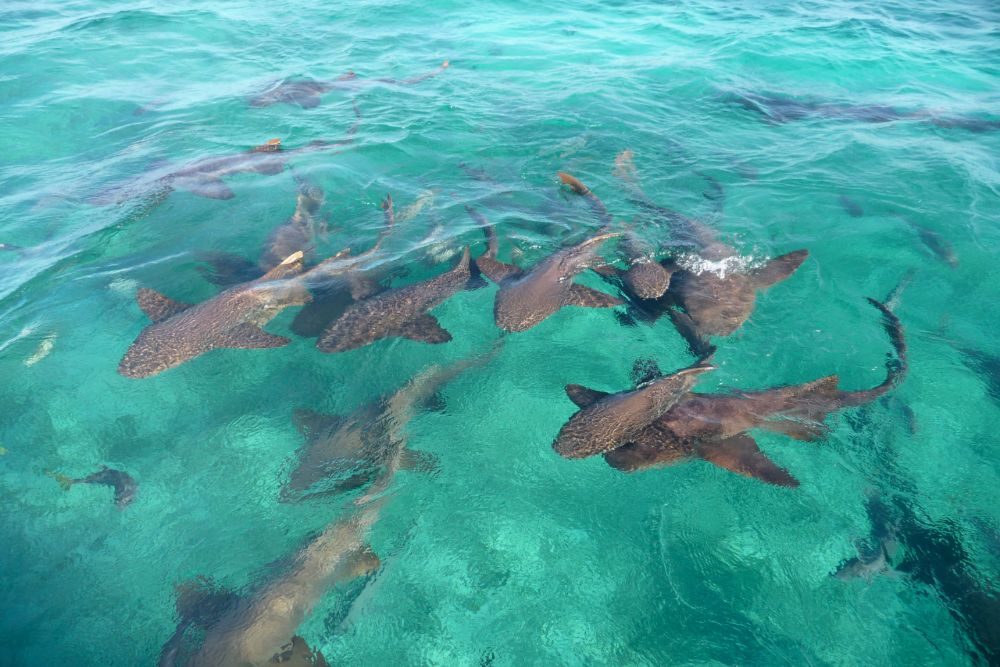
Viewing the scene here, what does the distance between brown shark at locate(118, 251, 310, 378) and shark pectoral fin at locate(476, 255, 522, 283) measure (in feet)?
8.88

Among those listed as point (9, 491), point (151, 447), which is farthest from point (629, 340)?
point (9, 491)

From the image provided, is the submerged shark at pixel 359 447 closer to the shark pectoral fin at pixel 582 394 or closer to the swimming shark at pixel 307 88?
the shark pectoral fin at pixel 582 394

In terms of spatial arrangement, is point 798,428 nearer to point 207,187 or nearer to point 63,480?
point 63,480

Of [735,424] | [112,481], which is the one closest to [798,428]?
[735,424]

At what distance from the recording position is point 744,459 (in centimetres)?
607

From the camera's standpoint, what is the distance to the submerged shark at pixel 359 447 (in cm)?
595

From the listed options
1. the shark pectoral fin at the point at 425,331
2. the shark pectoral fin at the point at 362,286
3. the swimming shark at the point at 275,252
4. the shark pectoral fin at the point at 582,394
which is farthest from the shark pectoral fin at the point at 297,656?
the swimming shark at the point at 275,252

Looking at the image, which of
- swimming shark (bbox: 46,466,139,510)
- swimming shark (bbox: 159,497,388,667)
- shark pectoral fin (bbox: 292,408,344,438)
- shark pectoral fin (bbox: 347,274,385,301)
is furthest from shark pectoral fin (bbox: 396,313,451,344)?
swimming shark (bbox: 46,466,139,510)

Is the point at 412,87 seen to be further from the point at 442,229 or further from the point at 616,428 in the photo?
the point at 616,428

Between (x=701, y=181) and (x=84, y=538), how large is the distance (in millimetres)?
11070

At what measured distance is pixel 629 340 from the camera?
7.61 m

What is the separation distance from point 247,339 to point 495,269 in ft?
12.3

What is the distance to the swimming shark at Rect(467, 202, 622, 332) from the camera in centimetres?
773

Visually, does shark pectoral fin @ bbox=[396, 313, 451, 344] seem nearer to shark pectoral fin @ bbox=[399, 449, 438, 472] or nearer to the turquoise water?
the turquoise water
